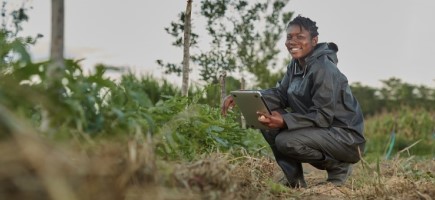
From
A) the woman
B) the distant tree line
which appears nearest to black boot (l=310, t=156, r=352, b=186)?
the woman

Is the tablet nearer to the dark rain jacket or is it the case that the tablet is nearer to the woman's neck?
the dark rain jacket

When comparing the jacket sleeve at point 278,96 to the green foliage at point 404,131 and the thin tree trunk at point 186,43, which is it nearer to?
the thin tree trunk at point 186,43

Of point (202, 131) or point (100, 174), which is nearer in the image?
point (100, 174)

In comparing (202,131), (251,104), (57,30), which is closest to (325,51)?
(251,104)

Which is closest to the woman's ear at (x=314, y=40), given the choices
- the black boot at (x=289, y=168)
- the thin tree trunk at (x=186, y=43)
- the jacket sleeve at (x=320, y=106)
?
the jacket sleeve at (x=320, y=106)

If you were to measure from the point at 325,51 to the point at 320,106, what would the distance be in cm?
49

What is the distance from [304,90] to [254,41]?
18.6 ft

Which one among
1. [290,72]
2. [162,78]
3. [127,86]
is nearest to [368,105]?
[162,78]

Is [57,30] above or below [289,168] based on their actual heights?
above

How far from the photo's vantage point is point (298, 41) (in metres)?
5.34

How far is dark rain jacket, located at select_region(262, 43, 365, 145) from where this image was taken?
5.10 m

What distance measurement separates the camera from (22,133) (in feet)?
6.33

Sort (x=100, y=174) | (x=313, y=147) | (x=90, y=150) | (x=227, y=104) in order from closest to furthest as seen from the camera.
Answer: (x=100, y=174), (x=90, y=150), (x=313, y=147), (x=227, y=104)

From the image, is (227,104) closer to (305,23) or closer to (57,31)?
(305,23)
